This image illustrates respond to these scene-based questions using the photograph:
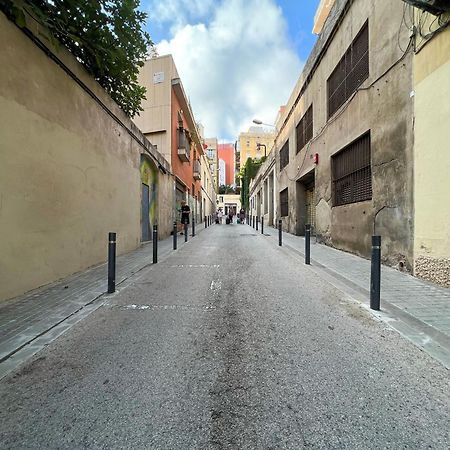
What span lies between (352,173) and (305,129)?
20.1 feet

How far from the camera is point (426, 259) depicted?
18.9 ft

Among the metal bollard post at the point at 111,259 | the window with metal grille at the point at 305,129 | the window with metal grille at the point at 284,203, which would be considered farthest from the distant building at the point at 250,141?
the metal bollard post at the point at 111,259

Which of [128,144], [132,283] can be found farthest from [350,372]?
[128,144]

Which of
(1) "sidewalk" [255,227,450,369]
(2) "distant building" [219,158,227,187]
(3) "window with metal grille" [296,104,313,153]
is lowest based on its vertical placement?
(1) "sidewalk" [255,227,450,369]

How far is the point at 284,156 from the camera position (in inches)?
804

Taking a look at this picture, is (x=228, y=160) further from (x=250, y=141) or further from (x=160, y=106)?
(x=160, y=106)

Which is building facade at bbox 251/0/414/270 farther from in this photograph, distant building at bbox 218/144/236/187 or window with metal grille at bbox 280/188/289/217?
distant building at bbox 218/144/236/187

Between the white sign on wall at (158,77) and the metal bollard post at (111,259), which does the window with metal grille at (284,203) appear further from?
the metal bollard post at (111,259)

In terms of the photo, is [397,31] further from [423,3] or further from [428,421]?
[428,421]

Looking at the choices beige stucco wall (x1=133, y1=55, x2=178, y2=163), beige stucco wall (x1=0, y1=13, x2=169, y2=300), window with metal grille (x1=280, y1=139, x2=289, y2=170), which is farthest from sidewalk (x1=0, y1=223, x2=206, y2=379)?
window with metal grille (x1=280, y1=139, x2=289, y2=170)

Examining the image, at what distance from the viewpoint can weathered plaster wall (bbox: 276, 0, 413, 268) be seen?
6.47 metres

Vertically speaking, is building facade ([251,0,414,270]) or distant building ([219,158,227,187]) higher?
distant building ([219,158,227,187])

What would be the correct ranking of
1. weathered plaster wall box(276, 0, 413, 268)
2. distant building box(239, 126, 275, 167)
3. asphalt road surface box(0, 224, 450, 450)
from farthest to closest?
distant building box(239, 126, 275, 167) < weathered plaster wall box(276, 0, 413, 268) < asphalt road surface box(0, 224, 450, 450)

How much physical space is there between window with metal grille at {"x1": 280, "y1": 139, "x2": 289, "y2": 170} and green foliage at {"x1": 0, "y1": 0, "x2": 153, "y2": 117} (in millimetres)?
12708
